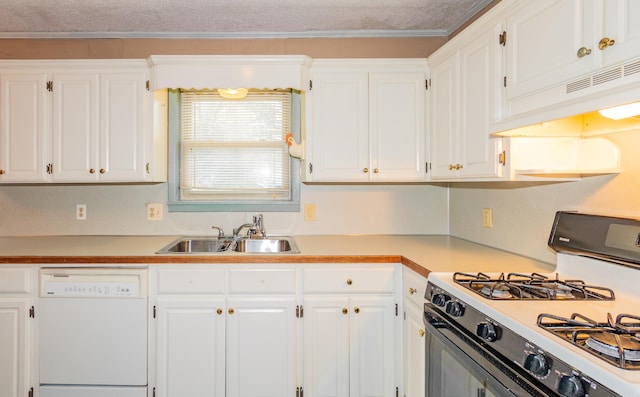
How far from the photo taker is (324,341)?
6.63ft

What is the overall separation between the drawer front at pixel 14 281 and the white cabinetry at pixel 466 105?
237cm

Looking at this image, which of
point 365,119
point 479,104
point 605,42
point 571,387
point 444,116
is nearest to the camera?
point 571,387

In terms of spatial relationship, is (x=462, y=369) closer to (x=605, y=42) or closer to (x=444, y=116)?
(x=605, y=42)

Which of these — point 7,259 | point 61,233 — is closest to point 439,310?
point 7,259

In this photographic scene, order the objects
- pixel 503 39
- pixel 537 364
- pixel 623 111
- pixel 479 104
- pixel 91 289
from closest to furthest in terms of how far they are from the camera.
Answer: pixel 537 364 → pixel 623 111 → pixel 503 39 → pixel 479 104 → pixel 91 289

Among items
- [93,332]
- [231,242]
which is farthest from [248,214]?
[93,332]

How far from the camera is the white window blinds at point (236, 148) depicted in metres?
2.70

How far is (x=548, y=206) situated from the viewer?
1765 millimetres

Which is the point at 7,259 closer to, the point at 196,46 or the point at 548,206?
the point at 196,46

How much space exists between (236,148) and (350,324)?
1.47 metres

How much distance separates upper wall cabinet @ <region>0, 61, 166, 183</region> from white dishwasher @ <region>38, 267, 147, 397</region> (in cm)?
67

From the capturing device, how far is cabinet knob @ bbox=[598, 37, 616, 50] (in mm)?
1035

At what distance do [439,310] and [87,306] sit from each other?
5.89 ft

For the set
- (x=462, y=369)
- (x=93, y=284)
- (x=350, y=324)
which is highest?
(x=93, y=284)
